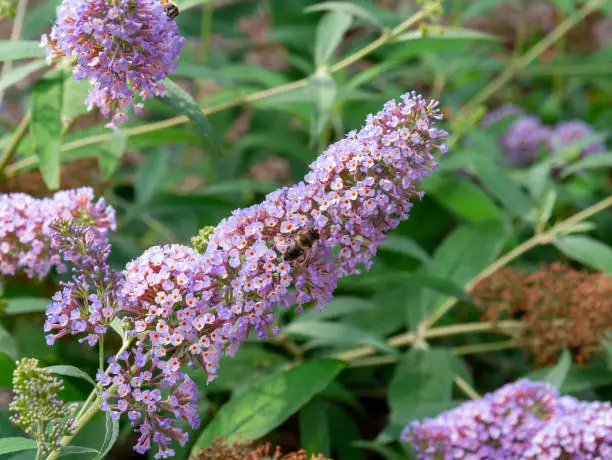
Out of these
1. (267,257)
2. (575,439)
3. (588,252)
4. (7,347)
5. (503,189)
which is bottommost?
(575,439)

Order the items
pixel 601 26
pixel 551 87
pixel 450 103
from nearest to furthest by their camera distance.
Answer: pixel 450 103 → pixel 551 87 → pixel 601 26

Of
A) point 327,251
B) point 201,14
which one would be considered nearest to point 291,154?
point 201,14

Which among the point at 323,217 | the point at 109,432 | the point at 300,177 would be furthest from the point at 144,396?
the point at 300,177

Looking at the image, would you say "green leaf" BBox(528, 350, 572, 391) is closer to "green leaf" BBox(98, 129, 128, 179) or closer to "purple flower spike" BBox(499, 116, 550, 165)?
"green leaf" BBox(98, 129, 128, 179)

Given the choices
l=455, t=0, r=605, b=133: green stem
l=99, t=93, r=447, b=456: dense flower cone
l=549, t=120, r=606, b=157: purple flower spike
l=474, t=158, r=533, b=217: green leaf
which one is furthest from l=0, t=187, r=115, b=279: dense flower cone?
l=549, t=120, r=606, b=157: purple flower spike

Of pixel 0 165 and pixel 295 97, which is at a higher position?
pixel 295 97

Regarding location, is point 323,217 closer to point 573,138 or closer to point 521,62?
point 573,138

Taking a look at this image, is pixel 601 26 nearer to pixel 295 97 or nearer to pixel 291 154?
pixel 291 154
